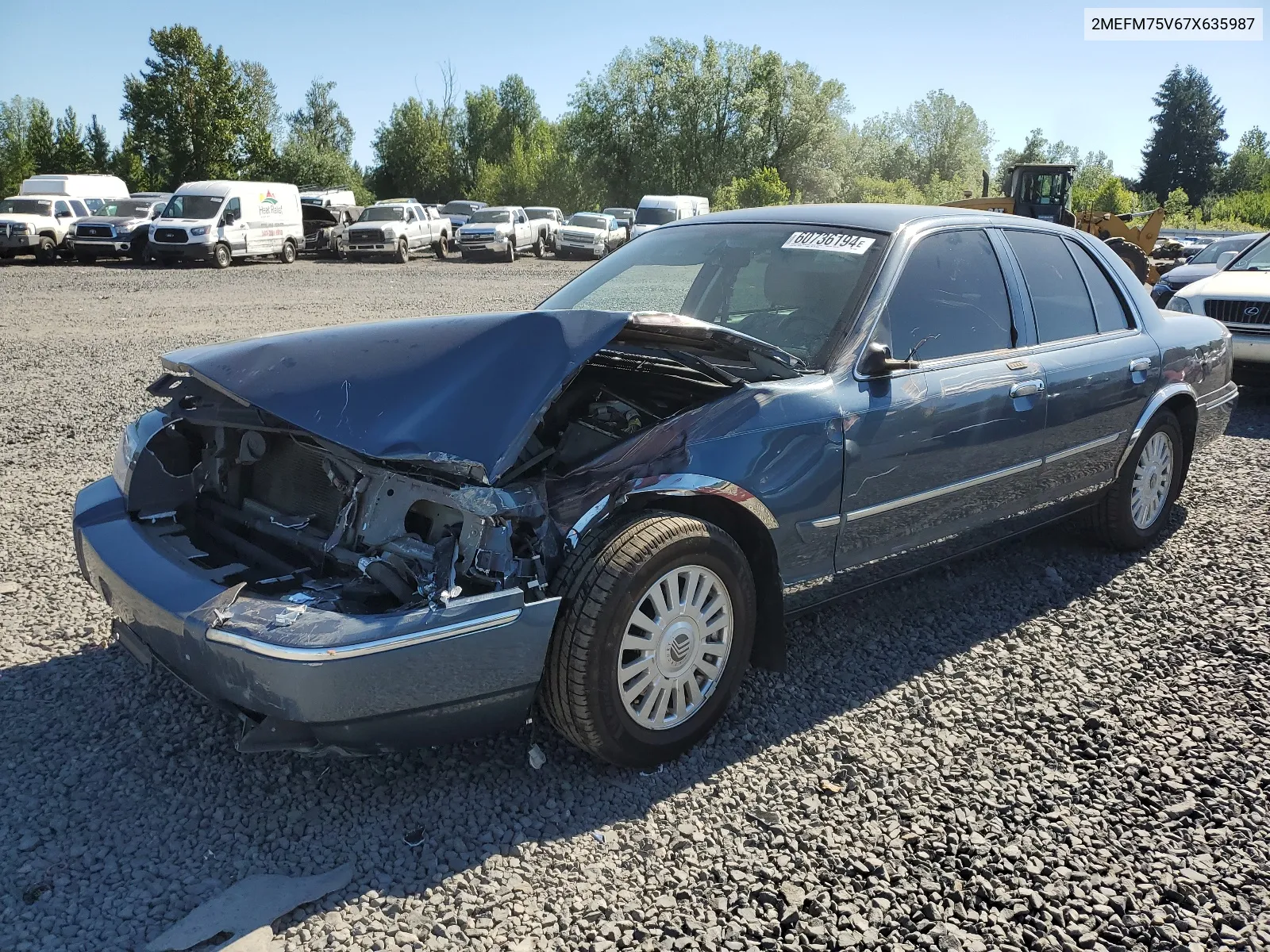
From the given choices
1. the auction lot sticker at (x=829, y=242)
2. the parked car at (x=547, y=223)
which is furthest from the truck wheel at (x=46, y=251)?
the auction lot sticker at (x=829, y=242)

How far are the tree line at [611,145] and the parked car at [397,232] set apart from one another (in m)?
22.8

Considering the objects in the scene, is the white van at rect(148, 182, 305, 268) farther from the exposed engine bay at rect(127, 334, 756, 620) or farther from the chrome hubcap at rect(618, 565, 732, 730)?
the chrome hubcap at rect(618, 565, 732, 730)

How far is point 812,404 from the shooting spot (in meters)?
3.17

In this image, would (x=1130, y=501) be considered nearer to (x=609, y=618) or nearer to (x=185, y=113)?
(x=609, y=618)

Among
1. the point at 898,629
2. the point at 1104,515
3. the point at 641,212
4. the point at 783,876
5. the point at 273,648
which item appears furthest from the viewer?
the point at 641,212

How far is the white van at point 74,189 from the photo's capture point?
27984 millimetres

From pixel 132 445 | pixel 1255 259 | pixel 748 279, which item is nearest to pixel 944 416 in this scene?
pixel 748 279

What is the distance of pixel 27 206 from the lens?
26109 mm

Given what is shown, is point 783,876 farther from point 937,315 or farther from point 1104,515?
point 1104,515

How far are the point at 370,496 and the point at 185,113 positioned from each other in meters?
55.3

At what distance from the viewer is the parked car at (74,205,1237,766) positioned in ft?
8.32

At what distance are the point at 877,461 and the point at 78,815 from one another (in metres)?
2.72

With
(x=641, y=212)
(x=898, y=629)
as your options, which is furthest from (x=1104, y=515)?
(x=641, y=212)

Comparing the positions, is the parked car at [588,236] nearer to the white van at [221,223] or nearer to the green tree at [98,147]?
the white van at [221,223]
